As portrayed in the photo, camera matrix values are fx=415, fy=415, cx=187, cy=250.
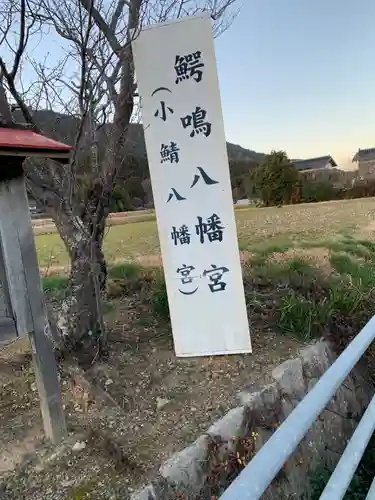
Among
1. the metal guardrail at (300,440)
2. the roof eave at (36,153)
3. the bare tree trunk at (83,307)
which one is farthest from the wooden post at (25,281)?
the metal guardrail at (300,440)

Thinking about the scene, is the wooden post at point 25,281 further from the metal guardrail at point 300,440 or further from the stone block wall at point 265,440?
the metal guardrail at point 300,440

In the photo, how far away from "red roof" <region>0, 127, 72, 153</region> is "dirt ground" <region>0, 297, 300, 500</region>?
1.43m

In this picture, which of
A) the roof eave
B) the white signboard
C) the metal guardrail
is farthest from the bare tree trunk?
the metal guardrail

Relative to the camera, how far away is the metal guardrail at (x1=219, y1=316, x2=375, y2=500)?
2.64 feet

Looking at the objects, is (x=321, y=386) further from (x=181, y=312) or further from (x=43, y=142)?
(x=181, y=312)

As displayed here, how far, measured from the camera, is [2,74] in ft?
8.18

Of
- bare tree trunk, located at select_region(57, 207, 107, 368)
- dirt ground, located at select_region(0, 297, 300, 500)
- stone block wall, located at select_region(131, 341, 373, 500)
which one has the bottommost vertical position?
stone block wall, located at select_region(131, 341, 373, 500)

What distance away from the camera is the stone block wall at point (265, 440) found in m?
1.87

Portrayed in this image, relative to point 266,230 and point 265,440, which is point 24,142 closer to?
point 265,440

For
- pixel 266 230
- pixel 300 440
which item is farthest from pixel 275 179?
pixel 300 440

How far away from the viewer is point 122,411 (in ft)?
7.79

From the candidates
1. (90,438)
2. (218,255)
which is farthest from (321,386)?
(218,255)

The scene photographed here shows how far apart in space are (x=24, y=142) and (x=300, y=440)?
1.52 metres

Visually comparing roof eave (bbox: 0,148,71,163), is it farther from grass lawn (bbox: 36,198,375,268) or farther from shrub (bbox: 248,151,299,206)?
shrub (bbox: 248,151,299,206)
